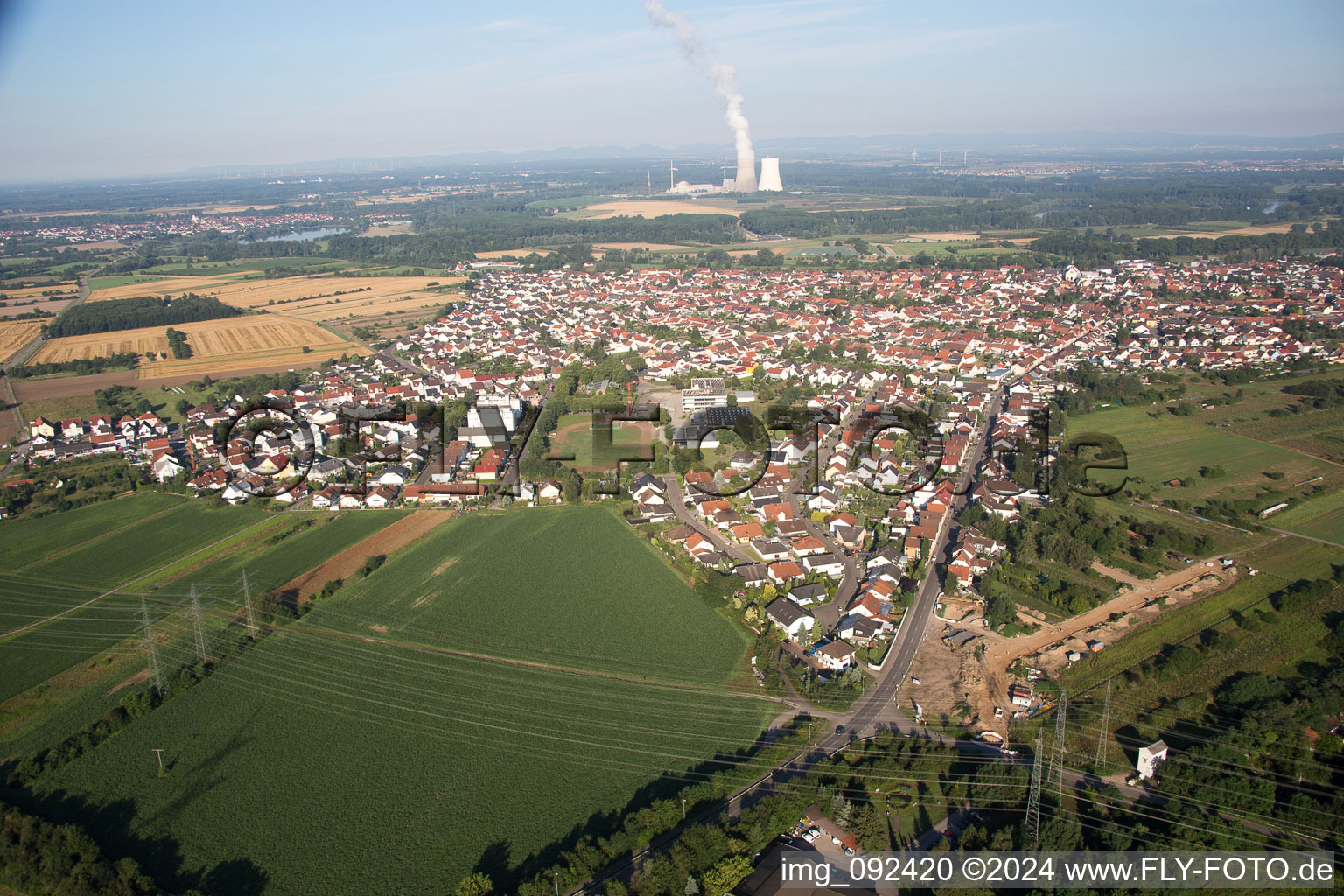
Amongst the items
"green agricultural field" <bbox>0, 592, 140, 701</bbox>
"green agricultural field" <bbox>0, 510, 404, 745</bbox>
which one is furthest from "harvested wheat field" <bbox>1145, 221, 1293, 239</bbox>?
"green agricultural field" <bbox>0, 592, 140, 701</bbox>

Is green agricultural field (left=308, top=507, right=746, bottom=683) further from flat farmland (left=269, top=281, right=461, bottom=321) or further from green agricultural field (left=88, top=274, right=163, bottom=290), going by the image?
green agricultural field (left=88, top=274, right=163, bottom=290)

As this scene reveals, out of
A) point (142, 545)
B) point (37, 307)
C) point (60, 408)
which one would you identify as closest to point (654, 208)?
point (37, 307)

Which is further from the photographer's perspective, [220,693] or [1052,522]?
[1052,522]

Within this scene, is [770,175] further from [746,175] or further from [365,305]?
[365,305]

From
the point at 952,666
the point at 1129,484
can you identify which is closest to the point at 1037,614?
the point at 952,666

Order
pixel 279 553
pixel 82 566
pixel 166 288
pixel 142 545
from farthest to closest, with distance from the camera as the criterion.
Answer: pixel 166 288 < pixel 142 545 < pixel 279 553 < pixel 82 566

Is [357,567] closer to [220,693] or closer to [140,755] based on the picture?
[220,693]
